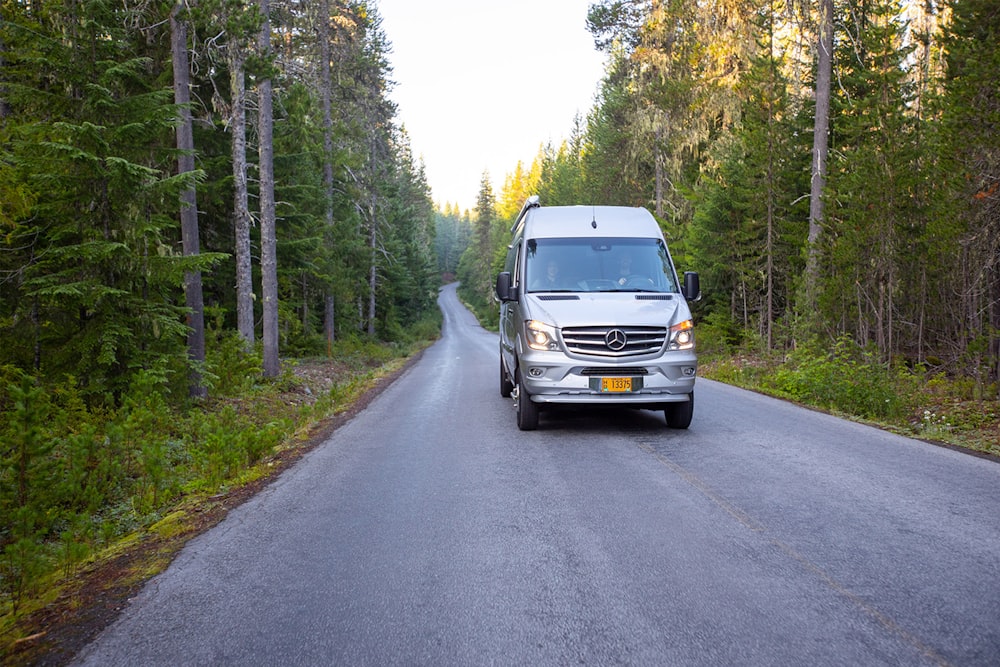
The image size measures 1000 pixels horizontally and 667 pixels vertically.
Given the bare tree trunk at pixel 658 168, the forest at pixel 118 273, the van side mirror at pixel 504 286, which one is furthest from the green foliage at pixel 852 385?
the bare tree trunk at pixel 658 168

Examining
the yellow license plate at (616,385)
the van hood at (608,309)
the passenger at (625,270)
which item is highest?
the passenger at (625,270)

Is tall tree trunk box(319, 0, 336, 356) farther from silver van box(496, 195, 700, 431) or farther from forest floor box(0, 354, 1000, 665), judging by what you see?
forest floor box(0, 354, 1000, 665)

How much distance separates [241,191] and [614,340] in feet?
37.4

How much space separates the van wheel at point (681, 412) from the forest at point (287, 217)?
374 cm

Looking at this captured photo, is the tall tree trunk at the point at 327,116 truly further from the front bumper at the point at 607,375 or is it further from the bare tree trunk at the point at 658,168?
the front bumper at the point at 607,375

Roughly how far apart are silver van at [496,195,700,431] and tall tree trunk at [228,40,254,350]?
888cm

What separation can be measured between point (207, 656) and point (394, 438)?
543cm

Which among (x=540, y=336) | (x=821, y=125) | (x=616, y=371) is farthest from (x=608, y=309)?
(x=821, y=125)

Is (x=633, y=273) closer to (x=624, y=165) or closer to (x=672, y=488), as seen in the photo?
(x=672, y=488)

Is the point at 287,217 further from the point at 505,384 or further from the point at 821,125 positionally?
the point at 821,125

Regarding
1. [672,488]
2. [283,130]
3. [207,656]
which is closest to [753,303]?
[283,130]

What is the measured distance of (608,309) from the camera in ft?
25.9

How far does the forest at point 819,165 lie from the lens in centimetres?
1051

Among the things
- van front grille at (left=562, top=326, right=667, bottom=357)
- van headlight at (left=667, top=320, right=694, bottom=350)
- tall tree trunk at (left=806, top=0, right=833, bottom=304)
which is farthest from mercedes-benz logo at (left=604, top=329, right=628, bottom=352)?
tall tree trunk at (left=806, top=0, right=833, bottom=304)
